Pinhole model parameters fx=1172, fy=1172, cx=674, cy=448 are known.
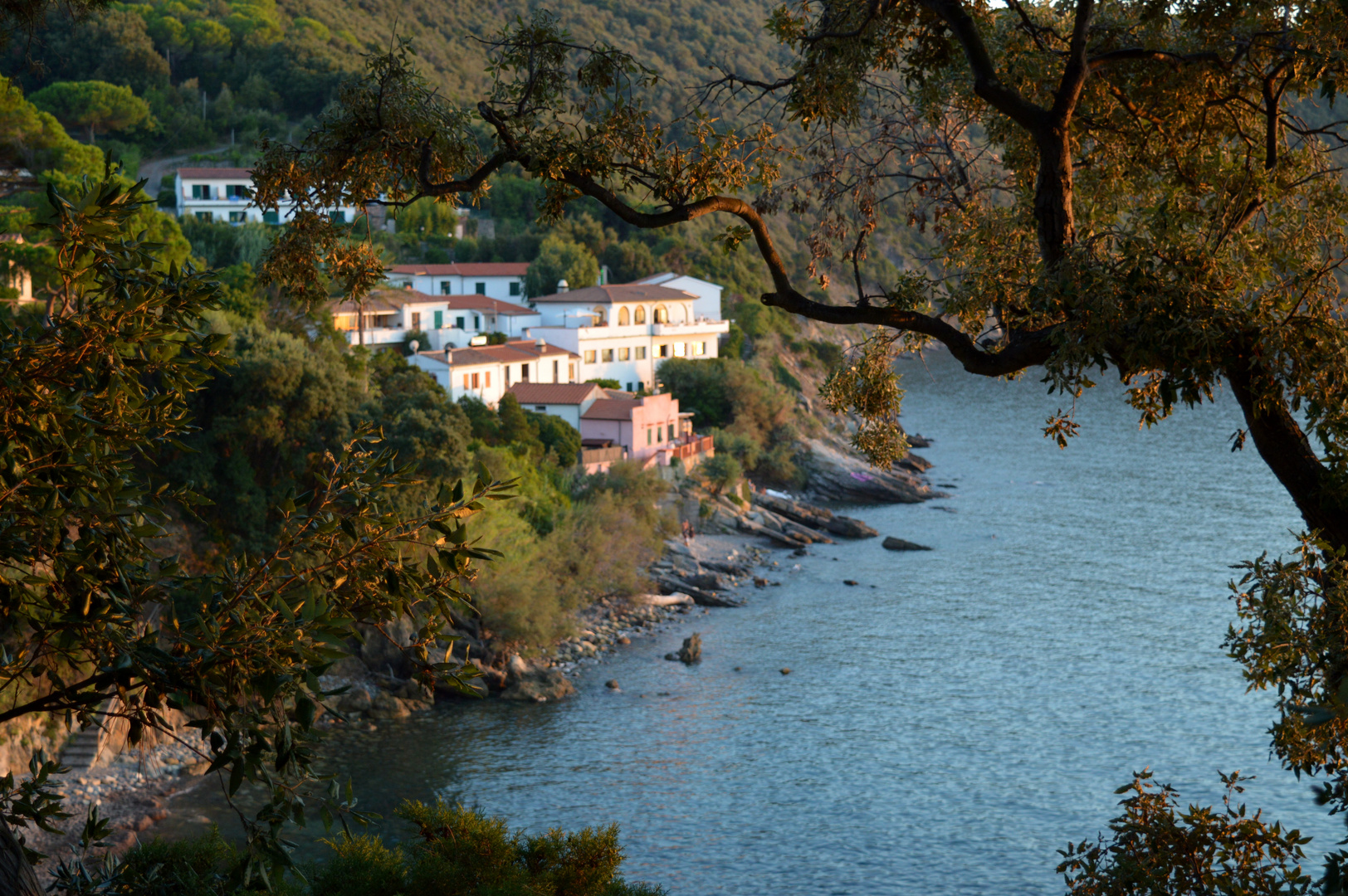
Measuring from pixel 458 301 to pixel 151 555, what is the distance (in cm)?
4192

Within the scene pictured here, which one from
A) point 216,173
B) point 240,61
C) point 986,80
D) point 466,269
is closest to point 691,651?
point 986,80

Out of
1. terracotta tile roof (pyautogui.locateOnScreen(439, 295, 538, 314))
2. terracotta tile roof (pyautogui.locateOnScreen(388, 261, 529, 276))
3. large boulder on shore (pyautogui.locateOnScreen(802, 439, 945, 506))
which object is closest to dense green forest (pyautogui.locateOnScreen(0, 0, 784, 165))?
terracotta tile roof (pyautogui.locateOnScreen(388, 261, 529, 276))

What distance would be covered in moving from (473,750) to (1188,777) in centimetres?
1243

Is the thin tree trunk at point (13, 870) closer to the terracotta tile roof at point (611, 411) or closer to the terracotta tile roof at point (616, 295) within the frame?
the terracotta tile roof at point (611, 411)

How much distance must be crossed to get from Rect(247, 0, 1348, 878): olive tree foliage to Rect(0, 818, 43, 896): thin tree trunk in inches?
115

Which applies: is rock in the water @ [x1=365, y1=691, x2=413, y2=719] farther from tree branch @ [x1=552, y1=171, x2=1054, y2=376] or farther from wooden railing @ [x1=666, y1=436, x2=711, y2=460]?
tree branch @ [x1=552, y1=171, x2=1054, y2=376]

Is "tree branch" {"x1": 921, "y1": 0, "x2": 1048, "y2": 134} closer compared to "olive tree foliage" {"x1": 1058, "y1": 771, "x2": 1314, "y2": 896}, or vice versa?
"olive tree foliage" {"x1": 1058, "y1": 771, "x2": 1314, "y2": 896}

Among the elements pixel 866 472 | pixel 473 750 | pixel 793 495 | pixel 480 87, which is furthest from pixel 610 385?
pixel 480 87

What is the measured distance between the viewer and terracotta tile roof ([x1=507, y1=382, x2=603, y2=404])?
37375mm

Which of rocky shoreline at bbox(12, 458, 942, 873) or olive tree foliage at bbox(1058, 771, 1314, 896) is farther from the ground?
olive tree foliage at bbox(1058, 771, 1314, 896)

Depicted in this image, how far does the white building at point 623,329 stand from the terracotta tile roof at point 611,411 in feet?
19.8

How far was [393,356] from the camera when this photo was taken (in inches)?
1310

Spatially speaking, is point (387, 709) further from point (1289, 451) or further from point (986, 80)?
point (1289, 451)

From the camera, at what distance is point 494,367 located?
3678 centimetres
